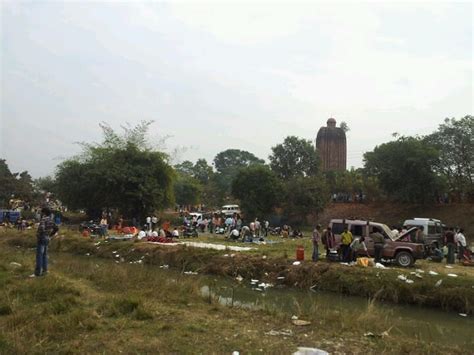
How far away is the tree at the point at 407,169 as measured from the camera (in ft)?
130

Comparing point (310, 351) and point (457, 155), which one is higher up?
point (457, 155)

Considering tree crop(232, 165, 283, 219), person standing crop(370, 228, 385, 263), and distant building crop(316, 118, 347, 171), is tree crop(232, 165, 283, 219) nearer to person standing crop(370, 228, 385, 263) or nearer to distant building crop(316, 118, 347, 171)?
person standing crop(370, 228, 385, 263)

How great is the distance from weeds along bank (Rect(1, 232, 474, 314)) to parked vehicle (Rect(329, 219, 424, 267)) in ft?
1.88

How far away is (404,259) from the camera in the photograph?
18.5 m

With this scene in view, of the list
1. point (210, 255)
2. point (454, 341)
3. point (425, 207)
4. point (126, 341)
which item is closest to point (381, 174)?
point (425, 207)

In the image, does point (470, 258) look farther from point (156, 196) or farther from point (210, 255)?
point (156, 196)

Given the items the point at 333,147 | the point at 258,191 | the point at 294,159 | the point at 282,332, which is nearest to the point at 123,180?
the point at 258,191

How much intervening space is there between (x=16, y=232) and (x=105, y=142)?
17.5 metres

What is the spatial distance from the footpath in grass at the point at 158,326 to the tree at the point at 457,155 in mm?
34663

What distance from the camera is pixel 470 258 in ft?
67.7

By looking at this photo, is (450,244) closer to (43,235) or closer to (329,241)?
A: (329,241)

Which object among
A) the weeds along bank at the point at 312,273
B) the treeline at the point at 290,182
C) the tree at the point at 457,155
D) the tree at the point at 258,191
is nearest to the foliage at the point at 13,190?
the treeline at the point at 290,182

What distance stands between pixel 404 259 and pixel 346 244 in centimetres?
231

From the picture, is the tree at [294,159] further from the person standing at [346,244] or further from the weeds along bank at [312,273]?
the person standing at [346,244]
